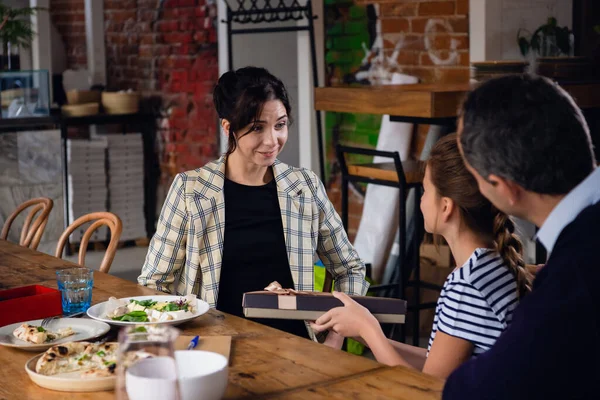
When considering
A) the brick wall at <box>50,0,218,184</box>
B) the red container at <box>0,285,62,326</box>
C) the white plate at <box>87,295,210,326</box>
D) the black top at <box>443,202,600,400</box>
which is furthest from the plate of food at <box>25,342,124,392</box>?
the brick wall at <box>50,0,218,184</box>

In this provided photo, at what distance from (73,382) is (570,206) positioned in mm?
885

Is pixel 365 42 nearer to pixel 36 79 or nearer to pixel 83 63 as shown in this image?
→ pixel 36 79

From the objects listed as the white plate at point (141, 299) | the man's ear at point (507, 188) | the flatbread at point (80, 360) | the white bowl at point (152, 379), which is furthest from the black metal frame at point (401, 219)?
the white bowl at point (152, 379)

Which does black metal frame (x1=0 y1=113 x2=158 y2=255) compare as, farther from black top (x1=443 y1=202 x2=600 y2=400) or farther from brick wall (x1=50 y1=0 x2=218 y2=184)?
black top (x1=443 y1=202 x2=600 y2=400)

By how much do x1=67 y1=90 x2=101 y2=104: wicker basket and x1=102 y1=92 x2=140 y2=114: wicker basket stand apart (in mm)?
105

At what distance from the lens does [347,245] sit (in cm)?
276

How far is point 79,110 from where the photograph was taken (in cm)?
617

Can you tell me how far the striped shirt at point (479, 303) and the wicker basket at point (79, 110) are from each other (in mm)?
4728

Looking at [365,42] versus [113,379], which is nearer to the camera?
[113,379]

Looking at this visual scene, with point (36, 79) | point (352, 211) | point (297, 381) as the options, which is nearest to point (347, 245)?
point (297, 381)

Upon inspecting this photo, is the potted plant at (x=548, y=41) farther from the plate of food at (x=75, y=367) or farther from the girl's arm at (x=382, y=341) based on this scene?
the plate of food at (x=75, y=367)

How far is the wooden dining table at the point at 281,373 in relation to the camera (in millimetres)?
1604

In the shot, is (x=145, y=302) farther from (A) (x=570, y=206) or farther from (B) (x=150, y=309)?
(A) (x=570, y=206)

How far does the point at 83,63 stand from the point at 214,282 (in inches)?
195
